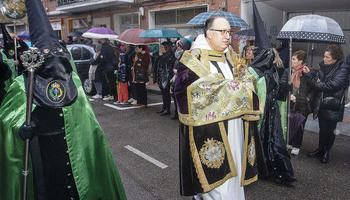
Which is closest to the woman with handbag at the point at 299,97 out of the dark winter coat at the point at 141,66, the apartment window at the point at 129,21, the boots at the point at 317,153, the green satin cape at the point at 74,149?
the boots at the point at 317,153

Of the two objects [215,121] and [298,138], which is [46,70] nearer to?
[215,121]

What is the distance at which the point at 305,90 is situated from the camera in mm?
4707

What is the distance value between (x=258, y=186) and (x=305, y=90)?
1.76 metres

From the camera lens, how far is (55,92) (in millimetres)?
2152

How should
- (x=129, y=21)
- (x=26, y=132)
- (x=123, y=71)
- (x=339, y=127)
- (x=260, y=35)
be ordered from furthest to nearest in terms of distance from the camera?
(x=129, y=21) < (x=123, y=71) < (x=339, y=127) < (x=260, y=35) < (x=26, y=132)

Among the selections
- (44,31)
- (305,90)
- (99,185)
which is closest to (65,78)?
(44,31)

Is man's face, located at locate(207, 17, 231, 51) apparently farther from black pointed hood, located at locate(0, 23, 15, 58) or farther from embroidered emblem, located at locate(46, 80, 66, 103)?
black pointed hood, located at locate(0, 23, 15, 58)

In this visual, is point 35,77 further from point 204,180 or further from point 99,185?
point 204,180

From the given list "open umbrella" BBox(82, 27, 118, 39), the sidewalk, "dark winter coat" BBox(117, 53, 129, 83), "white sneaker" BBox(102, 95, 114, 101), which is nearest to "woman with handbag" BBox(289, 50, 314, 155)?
the sidewalk

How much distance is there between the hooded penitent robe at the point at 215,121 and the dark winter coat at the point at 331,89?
8.02 ft

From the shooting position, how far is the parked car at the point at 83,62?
35.2 ft

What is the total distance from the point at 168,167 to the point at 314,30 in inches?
111

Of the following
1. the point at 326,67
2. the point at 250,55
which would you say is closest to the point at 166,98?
the point at 250,55

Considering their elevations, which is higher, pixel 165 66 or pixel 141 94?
pixel 165 66
